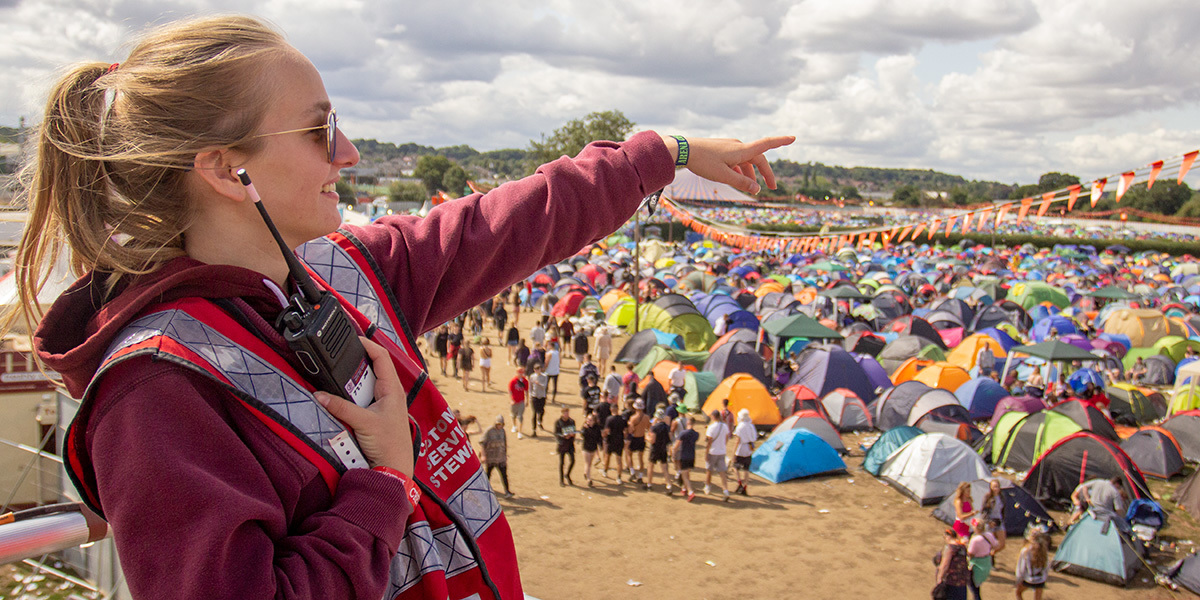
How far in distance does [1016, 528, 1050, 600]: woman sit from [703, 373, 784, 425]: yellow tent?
234 inches

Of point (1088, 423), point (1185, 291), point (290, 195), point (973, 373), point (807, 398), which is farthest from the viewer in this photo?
point (1185, 291)

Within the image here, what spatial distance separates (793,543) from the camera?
33.3 feet

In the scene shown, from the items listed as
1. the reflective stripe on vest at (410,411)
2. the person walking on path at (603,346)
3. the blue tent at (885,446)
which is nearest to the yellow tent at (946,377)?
the blue tent at (885,446)

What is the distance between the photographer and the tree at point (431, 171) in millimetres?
88562

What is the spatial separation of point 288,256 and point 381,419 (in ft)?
0.70

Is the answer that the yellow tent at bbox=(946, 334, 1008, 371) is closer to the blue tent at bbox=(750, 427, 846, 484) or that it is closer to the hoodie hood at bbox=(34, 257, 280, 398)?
the blue tent at bbox=(750, 427, 846, 484)

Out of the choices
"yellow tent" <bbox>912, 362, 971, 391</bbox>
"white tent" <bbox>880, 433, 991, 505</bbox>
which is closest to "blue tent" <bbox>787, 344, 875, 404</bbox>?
"yellow tent" <bbox>912, 362, 971, 391</bbox>

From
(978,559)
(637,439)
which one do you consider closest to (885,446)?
(637,439)

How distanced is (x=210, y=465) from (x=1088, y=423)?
543 inches

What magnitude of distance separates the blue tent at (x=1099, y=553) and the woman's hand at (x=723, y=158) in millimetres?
9956

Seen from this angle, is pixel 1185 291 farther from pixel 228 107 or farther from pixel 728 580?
pixel 228 107

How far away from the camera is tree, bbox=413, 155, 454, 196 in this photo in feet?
291

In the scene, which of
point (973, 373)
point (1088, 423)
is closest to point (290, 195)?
point (1088, 423)

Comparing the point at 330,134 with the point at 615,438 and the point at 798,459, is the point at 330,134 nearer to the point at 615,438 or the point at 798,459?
the point at 615,438
